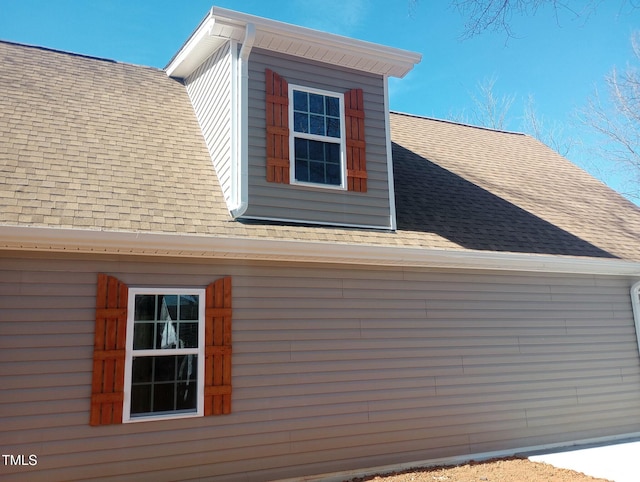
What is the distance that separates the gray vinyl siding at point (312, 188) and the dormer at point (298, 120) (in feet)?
0.04

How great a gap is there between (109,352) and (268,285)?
174 cm

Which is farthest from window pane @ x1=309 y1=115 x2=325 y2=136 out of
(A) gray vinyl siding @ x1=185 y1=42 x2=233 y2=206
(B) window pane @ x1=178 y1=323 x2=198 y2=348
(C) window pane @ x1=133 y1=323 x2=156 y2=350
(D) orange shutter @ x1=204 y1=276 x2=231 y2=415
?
(C) window pane @ x1=133 y1=323 x2=156 y2=350

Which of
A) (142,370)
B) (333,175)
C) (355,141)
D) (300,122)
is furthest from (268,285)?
(355,141)

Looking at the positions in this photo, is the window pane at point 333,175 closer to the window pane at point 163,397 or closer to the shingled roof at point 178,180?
the shingled roof at point 178,180

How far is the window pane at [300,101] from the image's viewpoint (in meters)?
6.95

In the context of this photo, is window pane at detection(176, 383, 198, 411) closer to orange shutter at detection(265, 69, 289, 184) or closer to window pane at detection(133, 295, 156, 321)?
window pane at detection(133, 295, 156, 321)

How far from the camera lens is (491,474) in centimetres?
587

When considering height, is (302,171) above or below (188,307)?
above

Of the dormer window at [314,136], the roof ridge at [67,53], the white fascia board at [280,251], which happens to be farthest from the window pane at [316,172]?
the roof ridge at [67,53]

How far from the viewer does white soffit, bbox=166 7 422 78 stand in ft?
21.4

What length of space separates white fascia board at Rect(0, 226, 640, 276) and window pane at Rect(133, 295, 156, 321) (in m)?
0.45

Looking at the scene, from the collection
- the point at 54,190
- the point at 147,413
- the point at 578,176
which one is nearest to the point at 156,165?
the point at 54,190

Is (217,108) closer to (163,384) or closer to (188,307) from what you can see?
(188,307)

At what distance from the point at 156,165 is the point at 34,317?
2415mm
